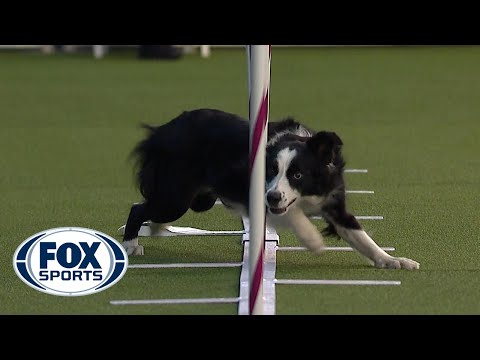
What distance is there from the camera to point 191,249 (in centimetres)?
798

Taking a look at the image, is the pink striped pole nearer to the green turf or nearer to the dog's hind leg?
the green turf

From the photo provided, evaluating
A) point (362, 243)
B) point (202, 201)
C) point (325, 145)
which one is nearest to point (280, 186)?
point (325, 145)

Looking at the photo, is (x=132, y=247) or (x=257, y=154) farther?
(x=132, y=247)

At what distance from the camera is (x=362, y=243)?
7.30 metres

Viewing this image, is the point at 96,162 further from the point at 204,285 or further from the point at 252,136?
the point at 252,136

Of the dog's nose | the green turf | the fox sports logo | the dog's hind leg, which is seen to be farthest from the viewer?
the dog's hind leg

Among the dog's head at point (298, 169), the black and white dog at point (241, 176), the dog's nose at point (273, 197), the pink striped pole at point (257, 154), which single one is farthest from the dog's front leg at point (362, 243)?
the pink striped pole at point (257, 154)

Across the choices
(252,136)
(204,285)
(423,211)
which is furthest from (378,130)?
(252,136)

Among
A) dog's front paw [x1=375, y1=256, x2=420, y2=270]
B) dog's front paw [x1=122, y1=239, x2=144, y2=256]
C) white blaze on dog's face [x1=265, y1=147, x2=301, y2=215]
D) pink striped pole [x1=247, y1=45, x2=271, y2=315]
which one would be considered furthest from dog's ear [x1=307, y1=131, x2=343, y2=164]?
dog's front paw [x1=122, y1=239, x2=144, y2=256]

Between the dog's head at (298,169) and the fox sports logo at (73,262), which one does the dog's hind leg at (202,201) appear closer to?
the dog's head at (298,169)

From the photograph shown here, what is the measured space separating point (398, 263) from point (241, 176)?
1.11 meters

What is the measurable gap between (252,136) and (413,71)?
1757cm

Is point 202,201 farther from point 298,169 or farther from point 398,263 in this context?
point 398,263

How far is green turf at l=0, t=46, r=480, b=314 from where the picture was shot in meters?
6.75
